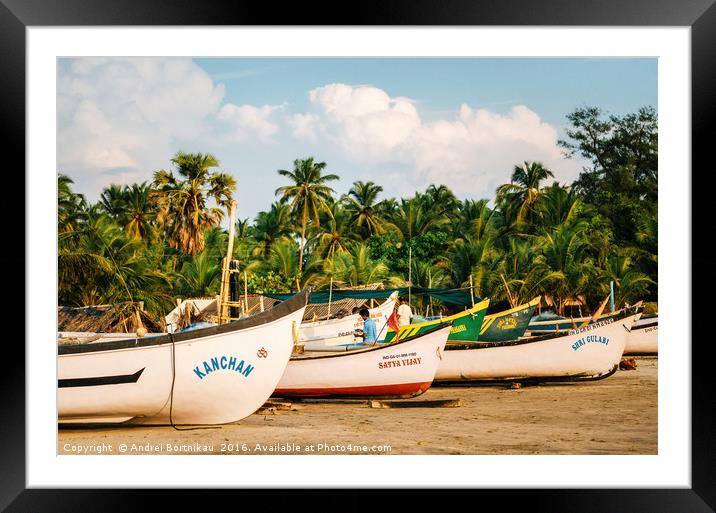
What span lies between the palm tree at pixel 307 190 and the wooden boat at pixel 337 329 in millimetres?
11617

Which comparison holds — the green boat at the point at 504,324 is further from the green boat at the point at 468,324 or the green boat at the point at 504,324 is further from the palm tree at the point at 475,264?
the palm tree at the point at 475,264

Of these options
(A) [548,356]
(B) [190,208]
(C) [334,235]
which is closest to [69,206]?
(B) [190,208]

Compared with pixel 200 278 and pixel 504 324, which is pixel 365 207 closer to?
pixel 200 278

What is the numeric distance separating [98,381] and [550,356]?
23.2 ft

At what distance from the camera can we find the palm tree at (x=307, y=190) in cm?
2902

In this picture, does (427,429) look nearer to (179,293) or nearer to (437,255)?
(179,293)

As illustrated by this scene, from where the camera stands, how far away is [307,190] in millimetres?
29047

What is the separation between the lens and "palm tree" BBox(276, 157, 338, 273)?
29016 mm

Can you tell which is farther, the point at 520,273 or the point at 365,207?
the point at 365,207

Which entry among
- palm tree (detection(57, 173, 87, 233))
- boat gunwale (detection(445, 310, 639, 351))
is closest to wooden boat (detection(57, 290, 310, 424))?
boat gunwale (detection(445, 310, 639, 351))

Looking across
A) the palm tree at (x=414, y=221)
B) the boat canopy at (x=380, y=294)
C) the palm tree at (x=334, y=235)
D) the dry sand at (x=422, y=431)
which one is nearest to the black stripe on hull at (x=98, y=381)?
the dry sand at (x=422, y=431)

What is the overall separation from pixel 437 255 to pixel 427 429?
20.1 m
